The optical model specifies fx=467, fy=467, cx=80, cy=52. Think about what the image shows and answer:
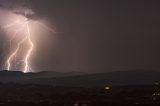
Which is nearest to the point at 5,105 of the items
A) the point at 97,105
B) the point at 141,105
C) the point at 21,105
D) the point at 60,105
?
the point at 21,105

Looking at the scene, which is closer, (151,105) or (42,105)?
(151,105)

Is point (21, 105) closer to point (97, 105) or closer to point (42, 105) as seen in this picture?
point (42, 105)

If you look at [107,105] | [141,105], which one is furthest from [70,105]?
[141,105]

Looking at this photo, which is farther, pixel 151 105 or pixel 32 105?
pixel 32 105

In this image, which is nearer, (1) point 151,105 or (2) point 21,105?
(1) point 151,105

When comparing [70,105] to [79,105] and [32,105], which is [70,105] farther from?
[32,105]

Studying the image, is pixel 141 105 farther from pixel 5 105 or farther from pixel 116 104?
pixel 5 105

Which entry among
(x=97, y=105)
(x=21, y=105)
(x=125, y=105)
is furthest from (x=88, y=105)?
(x=21, y=105)
